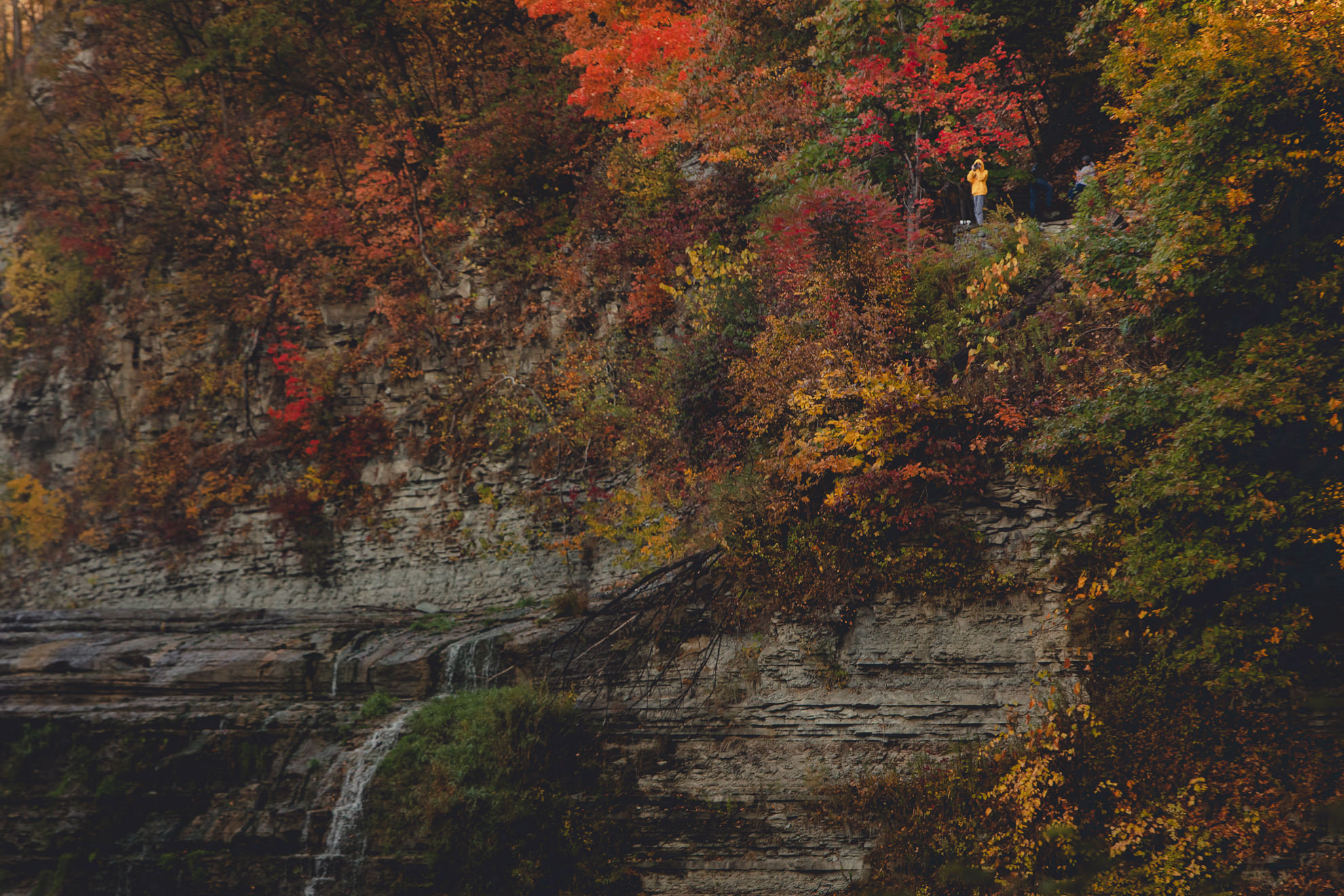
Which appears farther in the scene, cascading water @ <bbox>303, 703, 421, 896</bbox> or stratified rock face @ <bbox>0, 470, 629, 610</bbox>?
stratified rock face @ <bbox>0, 470, 629, 610</bbox>

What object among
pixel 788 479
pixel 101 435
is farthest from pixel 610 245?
pixel 101 435

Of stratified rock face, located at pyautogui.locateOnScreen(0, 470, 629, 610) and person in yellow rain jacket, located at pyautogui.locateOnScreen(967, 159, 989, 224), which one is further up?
person in yellow rain jacket, located at pyautogui.locateOnScreen(967, 159, 989, 224)

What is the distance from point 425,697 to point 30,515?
14824 millimetres

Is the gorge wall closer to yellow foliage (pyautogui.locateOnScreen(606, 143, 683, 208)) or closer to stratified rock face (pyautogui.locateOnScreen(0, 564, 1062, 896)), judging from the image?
stratified rock face (pyautogui.locateOnScreen(0, 564, 1062, 896))

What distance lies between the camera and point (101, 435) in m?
20.5

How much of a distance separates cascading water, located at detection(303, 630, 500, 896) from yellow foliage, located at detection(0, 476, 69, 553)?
12.4m

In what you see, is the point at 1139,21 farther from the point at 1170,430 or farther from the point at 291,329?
the point at 291,329

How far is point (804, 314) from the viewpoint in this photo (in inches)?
426

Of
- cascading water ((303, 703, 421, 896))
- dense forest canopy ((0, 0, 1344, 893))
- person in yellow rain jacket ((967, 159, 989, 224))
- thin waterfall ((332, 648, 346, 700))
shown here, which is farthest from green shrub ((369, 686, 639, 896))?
person in yellow rain jacket ((967, 159, 989, 224))

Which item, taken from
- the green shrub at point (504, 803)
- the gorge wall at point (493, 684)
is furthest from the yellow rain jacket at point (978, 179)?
the green shrub at point (504, 803)

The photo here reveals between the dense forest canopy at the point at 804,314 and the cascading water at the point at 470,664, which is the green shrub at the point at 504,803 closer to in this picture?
the cascading water at the point at 470,664

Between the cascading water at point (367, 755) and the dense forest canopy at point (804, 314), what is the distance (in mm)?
2728

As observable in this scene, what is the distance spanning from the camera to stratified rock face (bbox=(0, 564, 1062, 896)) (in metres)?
9.25

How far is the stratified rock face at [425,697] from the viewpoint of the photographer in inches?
364
